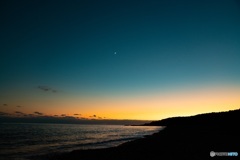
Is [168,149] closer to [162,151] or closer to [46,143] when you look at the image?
[162,151]

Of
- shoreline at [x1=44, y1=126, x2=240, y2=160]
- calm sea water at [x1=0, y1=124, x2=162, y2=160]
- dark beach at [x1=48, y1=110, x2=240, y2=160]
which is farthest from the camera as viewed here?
calm sea water at [x1=0, y1=124, x2=162, y2=160]

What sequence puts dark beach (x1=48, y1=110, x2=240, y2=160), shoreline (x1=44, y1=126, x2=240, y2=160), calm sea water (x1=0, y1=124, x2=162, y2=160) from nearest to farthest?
shoreline (x1=44, y1=126, x2=240, y2=160) < dark beach (x1=48, y1=110, x2=240, y2=160) < calm sea water (x1=0, y1=124, x2=162, y2=160)

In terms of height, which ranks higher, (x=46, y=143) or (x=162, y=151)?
(x=162, y=151)

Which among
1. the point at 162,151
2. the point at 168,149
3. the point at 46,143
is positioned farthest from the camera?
the point at 46,143

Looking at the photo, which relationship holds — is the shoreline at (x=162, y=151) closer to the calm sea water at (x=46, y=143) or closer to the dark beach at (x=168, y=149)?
the dark beach at (x=168, y=149)

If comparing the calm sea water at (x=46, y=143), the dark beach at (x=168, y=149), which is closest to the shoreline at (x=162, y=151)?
the dark beach at (x=168, y=149)

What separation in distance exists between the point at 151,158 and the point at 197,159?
174 inches

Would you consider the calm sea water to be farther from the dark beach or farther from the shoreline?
the shoreline

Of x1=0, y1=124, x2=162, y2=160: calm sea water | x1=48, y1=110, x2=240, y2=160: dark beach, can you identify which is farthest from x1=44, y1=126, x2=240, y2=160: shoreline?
x1=0, y1=124, x2=162, y2=160: calm sea water

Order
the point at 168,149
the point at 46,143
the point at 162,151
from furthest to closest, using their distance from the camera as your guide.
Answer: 1. the point at 46,143
2. the point at 168,149
3. the point at 162,151

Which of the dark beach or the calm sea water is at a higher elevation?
the dark beach

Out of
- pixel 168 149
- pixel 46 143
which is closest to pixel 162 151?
pixel 168 149

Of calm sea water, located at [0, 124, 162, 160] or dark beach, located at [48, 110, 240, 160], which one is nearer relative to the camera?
dark beach, located at [48, 110, 240, 160]

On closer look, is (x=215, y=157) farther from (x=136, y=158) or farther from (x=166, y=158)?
(x=136, y=158)
